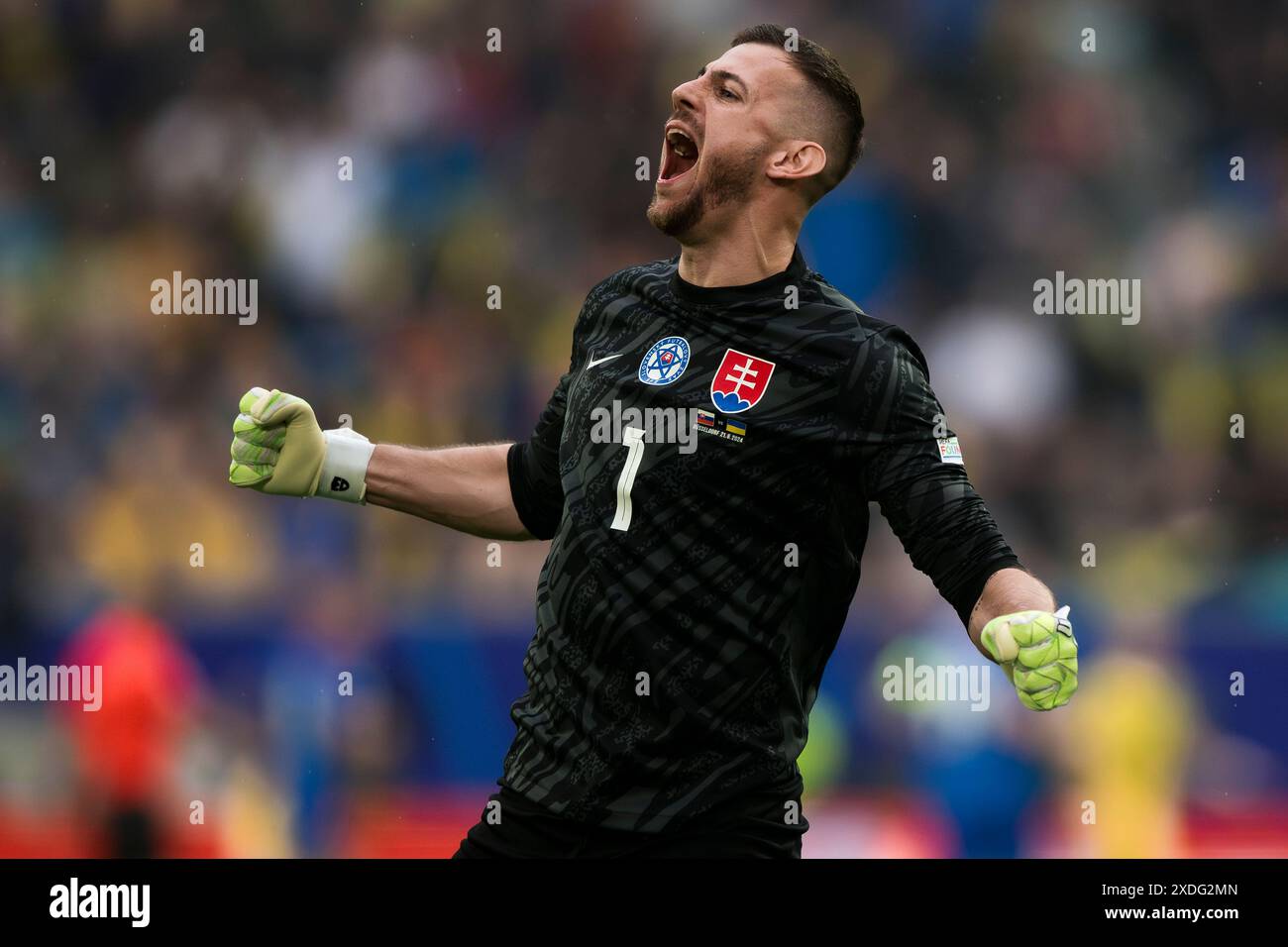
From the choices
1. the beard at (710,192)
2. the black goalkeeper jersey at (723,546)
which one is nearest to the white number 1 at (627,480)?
the black goalkeeper jersey at (723,546)

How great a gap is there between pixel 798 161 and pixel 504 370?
3.90 meters

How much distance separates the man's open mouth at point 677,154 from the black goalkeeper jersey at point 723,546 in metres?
0.45

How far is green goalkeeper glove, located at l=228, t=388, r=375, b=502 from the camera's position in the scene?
366 centimetres

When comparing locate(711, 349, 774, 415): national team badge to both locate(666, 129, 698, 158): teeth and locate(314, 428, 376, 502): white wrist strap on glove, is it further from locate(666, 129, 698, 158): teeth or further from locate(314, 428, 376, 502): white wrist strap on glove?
locate(314, 428, 376, 502): white wrist strap on glove

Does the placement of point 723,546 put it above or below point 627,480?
below

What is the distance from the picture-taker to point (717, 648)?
3.34 metres

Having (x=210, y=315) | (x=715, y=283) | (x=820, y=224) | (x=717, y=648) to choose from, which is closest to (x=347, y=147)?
(x=210, y=315)

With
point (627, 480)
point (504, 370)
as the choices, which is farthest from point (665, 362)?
point (504, 370)

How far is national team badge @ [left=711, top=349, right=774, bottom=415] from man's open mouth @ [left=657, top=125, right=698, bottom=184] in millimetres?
576

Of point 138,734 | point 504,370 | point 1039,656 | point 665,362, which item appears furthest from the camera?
point 504,370

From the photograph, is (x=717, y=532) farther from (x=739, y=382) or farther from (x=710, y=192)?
(x=710, y=192)

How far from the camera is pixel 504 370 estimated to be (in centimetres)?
749

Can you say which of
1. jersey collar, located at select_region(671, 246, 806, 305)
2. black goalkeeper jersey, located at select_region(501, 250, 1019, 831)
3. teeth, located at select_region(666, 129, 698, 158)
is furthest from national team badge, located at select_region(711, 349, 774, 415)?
teeth, located at select_region(666, 129, 698, 158)

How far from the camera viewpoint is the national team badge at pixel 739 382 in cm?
343
